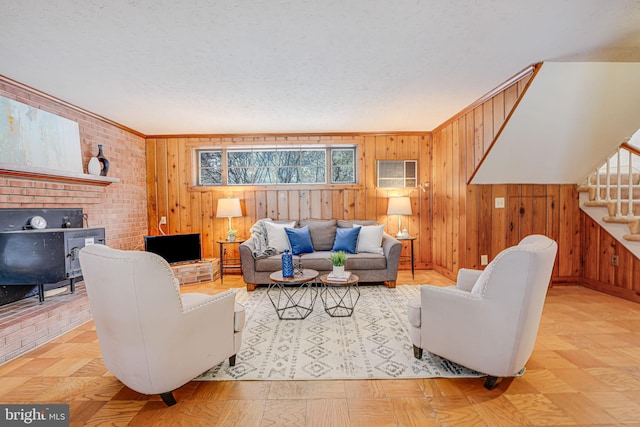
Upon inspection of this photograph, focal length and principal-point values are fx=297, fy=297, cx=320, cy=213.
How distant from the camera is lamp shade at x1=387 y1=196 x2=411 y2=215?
4.60 metres

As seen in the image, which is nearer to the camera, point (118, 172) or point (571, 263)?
point (571, 263)

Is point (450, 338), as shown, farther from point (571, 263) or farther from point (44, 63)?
point (44, 63)

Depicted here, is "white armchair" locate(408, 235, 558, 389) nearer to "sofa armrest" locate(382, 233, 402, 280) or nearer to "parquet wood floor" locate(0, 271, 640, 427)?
"parquet wood floor" locate(0, 271, 640, 427)

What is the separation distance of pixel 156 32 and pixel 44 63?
1256 millimetres

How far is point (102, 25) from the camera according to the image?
2023 millimetres

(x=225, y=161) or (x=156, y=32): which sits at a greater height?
(x=156, y=32)

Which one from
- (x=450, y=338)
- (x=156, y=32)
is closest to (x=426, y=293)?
(x=450, y=338)

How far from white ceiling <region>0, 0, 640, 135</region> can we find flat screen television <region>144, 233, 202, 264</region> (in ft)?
6.11

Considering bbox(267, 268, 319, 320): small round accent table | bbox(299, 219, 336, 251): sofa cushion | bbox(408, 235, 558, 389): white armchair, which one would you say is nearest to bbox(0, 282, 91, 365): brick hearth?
bbox(267, 268, 319, 320): small round accent table

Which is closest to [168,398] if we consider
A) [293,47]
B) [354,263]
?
[293,47]

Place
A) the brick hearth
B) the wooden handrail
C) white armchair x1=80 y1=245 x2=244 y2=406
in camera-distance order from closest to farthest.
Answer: white armchair x1=80 y1=245 x2=244 y2=406, the brick hearth, the wooden handrail

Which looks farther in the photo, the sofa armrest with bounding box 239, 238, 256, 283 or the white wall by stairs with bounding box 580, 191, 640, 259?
the sofa armrest with bounding box 239, 238, 256, 283

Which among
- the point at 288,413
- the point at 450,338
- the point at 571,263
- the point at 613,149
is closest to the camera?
the point at 288,413

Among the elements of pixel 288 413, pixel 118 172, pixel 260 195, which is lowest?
pixel 288 413
